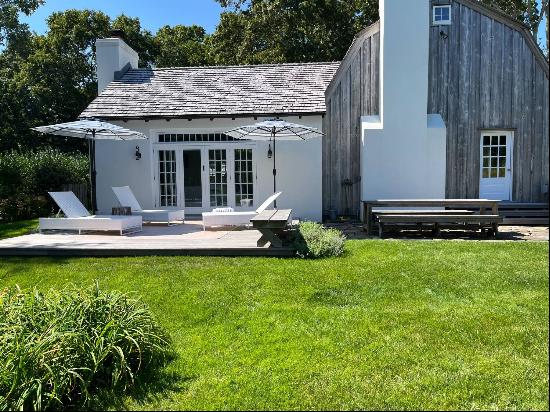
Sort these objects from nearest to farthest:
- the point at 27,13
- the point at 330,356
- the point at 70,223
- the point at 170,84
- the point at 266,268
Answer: the point at 330,356 < the point at 266,268 < the point at 70,223 < the point at 170,84 < the point at 27,13

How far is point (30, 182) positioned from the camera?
50.7 feet

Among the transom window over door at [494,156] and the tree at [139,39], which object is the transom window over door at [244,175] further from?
the tree at [139,39]

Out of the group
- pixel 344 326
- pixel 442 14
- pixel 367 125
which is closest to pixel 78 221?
pixel 344 326

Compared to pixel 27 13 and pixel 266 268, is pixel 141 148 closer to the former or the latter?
pixel 266 268

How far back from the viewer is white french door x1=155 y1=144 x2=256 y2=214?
1309 centimetres

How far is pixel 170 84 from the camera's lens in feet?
48.1

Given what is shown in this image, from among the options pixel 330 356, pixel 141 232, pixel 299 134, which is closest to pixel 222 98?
pixel 299 134

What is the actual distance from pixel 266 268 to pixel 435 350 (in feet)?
10.9

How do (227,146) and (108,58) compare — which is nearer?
(227,146)

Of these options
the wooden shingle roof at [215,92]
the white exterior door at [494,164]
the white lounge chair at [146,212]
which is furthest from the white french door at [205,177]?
the white exterior door at [494,164]

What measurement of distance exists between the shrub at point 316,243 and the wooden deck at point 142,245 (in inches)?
9.9

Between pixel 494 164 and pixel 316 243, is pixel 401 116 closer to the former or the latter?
pixel 494 164

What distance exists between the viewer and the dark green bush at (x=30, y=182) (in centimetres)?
1427

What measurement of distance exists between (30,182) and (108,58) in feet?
16.5
